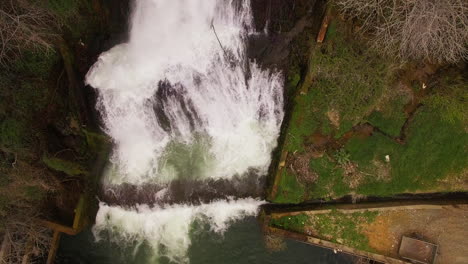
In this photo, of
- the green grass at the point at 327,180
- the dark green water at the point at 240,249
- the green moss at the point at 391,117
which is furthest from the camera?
the dark green water at the point at 240,249

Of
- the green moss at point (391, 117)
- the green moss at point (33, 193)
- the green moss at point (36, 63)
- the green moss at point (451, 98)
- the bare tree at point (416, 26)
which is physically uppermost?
the bare tree at point (416, 26)

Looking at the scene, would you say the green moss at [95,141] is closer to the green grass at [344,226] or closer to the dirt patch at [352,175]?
the green grass at [344,226]

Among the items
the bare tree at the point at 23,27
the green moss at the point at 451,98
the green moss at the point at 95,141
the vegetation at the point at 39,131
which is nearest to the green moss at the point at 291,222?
the green moss at the point at 451,98

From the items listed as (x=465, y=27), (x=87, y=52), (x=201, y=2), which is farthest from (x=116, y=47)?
(x=465, y=27)

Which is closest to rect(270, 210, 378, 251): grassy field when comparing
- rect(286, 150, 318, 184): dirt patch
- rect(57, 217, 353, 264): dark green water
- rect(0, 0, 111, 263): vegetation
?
rect(57, 217, 353, 264): dark green water

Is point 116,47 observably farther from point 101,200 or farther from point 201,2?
point 101,200

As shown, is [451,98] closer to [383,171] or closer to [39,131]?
[383,171]
